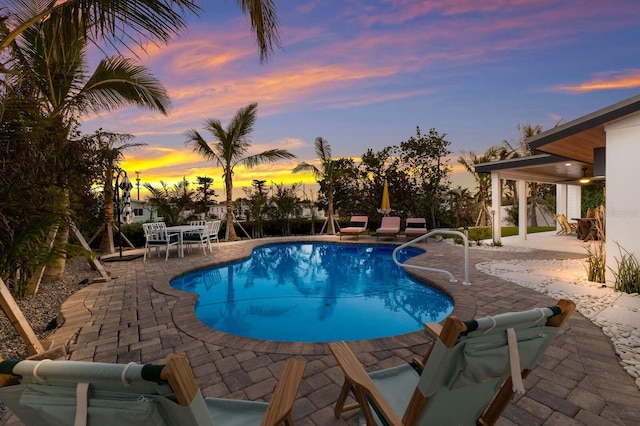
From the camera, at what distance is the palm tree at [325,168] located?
16.6 meters

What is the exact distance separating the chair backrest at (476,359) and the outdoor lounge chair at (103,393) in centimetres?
92

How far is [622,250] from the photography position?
5.55 metres

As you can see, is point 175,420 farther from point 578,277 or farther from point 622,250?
point 578,277

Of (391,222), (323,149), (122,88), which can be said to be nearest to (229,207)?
(323,149)

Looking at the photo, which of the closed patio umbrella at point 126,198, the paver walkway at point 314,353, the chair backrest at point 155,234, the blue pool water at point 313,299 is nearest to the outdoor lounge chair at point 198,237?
the chair backrest at point 155,234

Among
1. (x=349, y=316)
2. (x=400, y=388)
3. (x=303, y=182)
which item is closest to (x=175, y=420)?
(x=400, y=388)

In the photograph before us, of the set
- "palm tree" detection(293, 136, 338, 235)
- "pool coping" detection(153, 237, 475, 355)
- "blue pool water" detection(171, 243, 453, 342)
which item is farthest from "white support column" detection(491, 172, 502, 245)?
"palm tree" detection(293, 136, 338, 235)

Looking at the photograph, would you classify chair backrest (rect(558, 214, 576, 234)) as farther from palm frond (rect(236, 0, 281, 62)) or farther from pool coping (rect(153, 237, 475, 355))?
palm frond (rect(236, 0, 281, 62))

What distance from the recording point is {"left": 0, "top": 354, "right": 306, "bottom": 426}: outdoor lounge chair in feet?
3.18

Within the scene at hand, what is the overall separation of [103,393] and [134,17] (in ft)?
11.1

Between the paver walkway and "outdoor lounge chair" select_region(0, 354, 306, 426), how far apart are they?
4.91 feet

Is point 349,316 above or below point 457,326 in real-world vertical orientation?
below

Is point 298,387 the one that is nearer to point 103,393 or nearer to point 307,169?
point 103,393

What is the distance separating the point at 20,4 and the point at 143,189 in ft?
36.7
